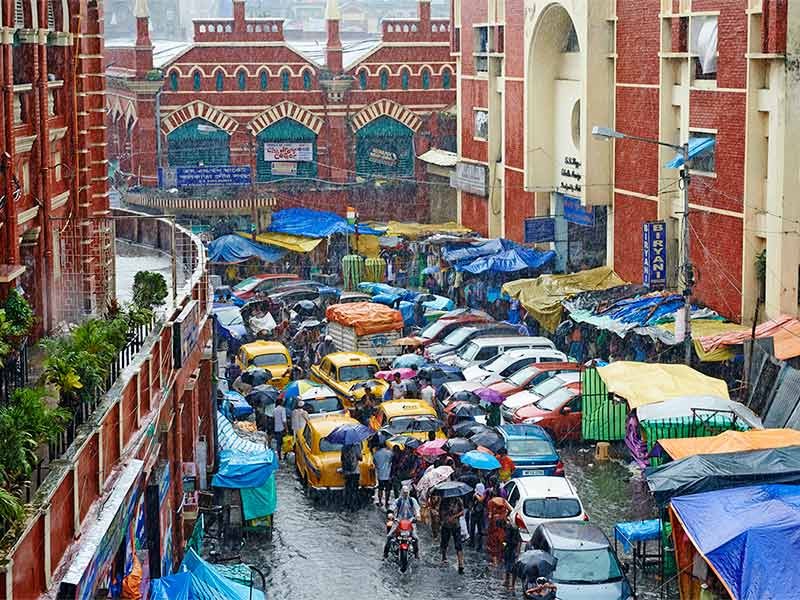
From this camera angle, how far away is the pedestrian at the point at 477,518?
68.5 feet

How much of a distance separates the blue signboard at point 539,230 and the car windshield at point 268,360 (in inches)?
423

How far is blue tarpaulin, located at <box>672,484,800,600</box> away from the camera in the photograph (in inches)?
600

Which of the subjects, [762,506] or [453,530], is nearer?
[762,506]

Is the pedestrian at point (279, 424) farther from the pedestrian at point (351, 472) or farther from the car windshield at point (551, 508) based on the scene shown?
the car windshield at point (551, 508)

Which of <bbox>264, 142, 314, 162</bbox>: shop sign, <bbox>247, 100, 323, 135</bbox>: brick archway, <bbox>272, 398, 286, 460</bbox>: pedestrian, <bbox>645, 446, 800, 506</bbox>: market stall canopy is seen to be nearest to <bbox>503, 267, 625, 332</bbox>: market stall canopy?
<bbox>272, 398, 286, 460</bbox>: pedestrian

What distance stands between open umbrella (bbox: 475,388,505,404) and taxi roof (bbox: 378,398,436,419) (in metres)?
1.86

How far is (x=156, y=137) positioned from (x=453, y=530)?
35.0 m

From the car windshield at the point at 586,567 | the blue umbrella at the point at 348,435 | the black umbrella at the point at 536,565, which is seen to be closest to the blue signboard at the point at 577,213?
the blue umbrella at the point at 348,435

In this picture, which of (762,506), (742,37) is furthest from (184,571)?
(742,37)

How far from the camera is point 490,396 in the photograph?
27094mm

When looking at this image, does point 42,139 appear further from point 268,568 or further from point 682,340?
point 682,340

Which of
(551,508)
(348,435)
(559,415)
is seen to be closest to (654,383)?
(559,415)

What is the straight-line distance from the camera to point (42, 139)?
2080 cm

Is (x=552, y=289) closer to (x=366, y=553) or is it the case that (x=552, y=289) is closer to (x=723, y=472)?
(x=366, y=553)
